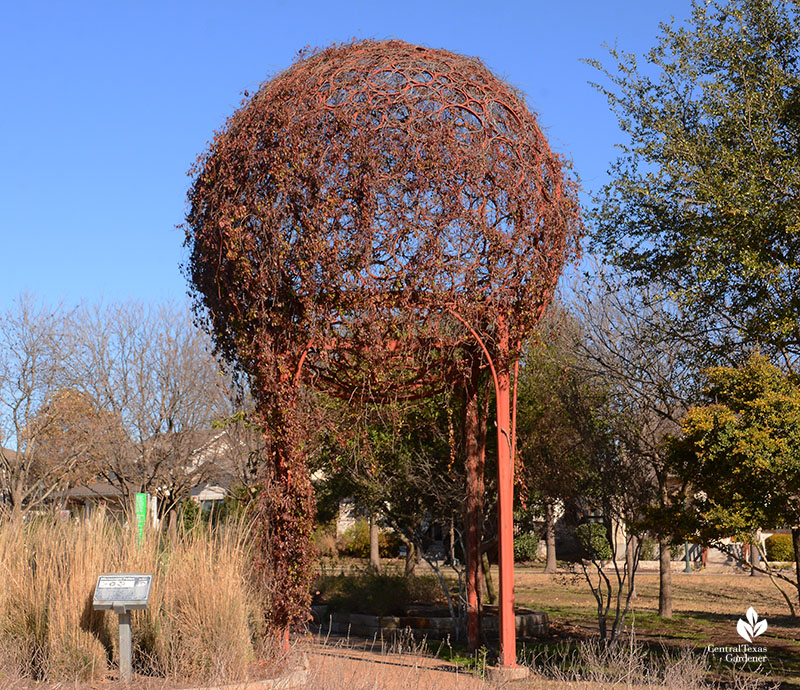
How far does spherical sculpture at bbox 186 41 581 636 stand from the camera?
726cm

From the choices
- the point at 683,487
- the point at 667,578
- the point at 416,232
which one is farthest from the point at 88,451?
the point at 416,232

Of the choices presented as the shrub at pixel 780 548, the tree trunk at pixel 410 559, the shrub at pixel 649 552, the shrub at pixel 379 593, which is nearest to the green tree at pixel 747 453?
the shrub at pixel 379 593

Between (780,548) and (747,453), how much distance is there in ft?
76.5

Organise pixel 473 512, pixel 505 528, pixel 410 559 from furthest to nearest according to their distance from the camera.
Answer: pixel 410 559
pixel 473 512
pixel 505 528

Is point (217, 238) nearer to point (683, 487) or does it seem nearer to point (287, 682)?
point (287, 682)

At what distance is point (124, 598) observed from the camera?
21.2 feet

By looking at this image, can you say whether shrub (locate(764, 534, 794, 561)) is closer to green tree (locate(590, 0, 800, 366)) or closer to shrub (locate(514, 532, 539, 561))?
shrub (locate(514, 532, 539, 561))

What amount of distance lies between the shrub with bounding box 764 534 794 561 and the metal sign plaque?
2612cm

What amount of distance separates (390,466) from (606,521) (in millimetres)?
3615

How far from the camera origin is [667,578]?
15.0 meters

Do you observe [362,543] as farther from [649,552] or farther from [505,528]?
[505,528]

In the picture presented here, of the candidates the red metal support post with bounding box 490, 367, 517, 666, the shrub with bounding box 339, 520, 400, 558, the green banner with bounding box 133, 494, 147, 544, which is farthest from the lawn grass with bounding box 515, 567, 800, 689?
the shrub with bounding box 339, 520, 400, 558

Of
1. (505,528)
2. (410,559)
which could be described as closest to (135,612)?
(505,528)

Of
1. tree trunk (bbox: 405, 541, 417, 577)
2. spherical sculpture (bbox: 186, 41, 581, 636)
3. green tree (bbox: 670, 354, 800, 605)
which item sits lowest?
tree trunk (bbox: 405, 541, 417, 577)
